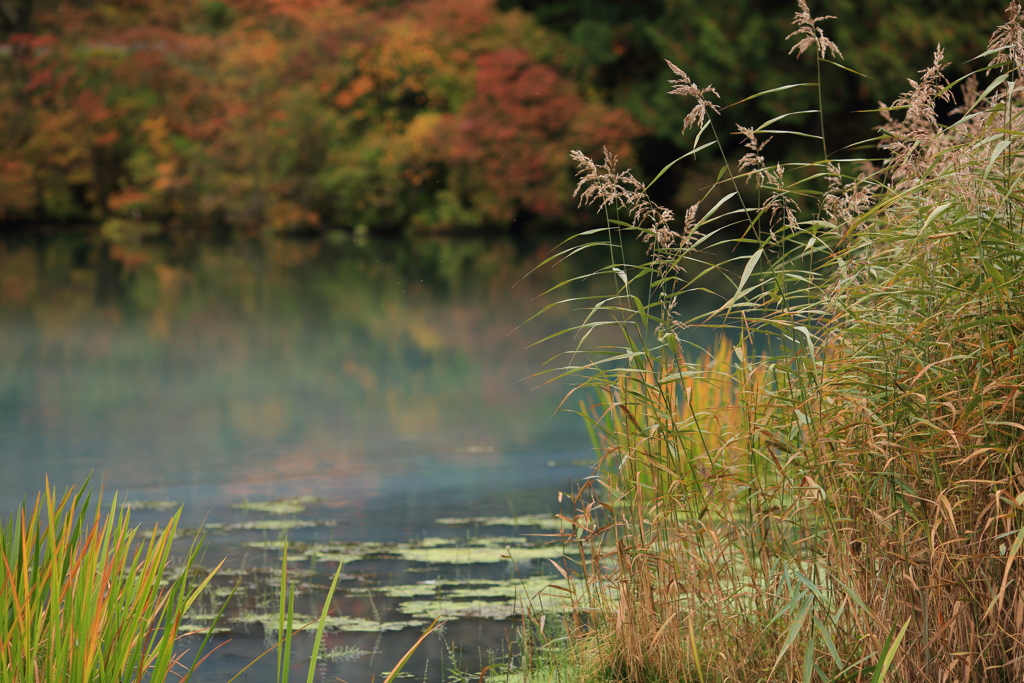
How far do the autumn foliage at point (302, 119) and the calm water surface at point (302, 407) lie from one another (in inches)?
280

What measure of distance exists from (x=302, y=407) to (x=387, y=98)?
57.2 feet

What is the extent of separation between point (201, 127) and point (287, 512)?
21934 millimetres

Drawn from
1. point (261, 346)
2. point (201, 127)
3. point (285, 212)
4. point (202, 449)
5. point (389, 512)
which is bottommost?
point (389, 512)

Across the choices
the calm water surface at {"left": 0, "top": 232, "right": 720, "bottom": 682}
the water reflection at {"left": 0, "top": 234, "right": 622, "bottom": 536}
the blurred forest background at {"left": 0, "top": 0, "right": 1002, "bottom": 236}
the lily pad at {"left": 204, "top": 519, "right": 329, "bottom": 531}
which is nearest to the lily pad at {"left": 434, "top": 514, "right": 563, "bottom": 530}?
the calm water surface at {"left": 0, "top": 232, "right": 720, "bottom": 682}

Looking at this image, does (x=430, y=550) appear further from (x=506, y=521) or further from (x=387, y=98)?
(x=387, y=98)

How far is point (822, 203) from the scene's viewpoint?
290cm

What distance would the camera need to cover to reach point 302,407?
8.02 meters

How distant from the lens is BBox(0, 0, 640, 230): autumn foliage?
22.8m

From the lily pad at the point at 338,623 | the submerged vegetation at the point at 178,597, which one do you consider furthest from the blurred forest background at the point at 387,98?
the lily pad at the point at 338,623

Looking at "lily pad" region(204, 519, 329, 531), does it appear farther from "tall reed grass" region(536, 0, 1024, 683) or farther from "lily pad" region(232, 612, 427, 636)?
"tall reed grass" region(536, 0, 1024, 683)

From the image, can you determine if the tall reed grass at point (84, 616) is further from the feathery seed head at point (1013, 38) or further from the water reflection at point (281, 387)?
the water reflection at point (281, 387)

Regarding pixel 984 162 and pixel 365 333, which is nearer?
pixel 984 162

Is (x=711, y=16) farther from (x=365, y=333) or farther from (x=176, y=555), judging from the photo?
(x=176, y=555)

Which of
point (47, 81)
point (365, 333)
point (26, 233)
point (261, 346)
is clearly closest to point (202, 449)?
point (261, 346)
